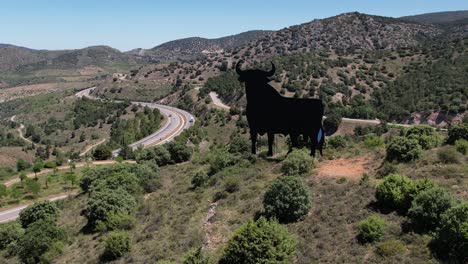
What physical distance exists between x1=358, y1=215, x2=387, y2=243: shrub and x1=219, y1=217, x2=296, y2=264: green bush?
10.6ft

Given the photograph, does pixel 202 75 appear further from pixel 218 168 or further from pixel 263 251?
pixel 263 251

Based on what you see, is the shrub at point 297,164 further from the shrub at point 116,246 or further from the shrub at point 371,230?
the shrub at point 116,246

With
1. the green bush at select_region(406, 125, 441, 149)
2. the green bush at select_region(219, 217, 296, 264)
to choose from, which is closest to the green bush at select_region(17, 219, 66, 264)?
the green bush at select_region(219, 217, 296, 264)

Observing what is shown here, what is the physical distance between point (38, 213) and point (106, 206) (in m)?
10.9

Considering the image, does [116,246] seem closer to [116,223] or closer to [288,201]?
[116,223]

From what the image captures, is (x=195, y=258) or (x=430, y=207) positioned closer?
(x=195, y=258)

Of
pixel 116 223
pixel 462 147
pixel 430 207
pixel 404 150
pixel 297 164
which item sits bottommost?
pixel 116 223

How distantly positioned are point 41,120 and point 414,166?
154849mm

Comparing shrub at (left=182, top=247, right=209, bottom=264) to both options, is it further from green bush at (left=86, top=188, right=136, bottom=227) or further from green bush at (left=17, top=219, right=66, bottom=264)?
green bush at (left=17, top=219, right=66, bottom=264)

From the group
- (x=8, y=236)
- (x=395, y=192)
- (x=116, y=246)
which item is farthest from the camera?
(x=8, y=236)

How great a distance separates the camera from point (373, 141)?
3553cm

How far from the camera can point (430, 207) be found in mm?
18531

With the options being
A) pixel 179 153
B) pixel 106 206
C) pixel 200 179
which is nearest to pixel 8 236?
pixel 106 206

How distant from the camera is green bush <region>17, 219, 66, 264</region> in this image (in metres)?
27.6
